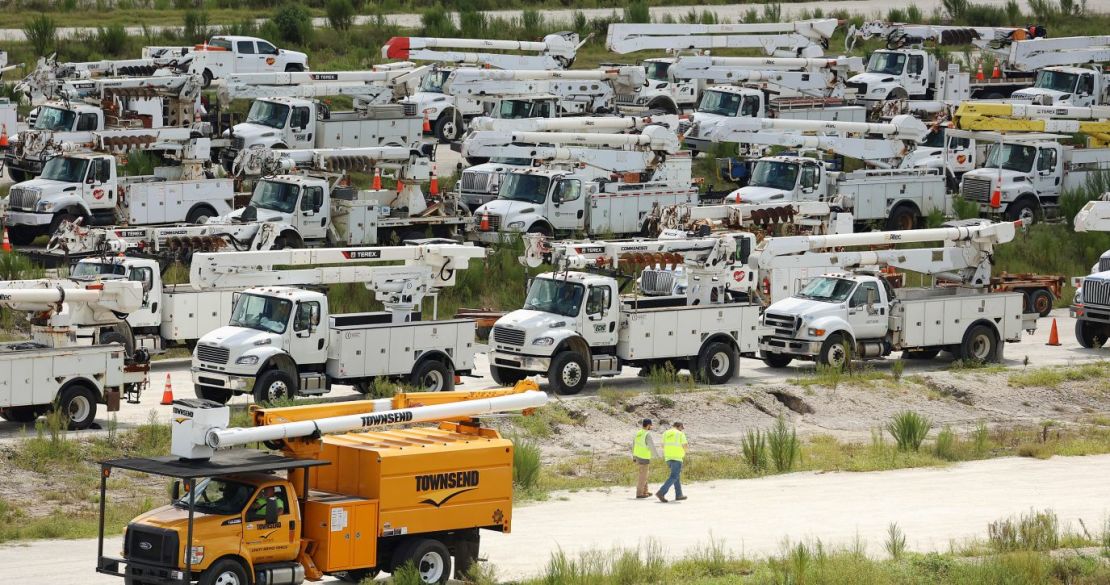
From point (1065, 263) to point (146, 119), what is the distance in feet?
76.6

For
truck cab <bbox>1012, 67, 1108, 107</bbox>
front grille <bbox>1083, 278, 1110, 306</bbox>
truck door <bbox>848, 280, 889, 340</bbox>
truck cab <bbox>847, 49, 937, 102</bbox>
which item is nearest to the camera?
truck door <bbox>848, 280, 889, 340</bbox>

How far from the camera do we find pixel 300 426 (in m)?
20.8

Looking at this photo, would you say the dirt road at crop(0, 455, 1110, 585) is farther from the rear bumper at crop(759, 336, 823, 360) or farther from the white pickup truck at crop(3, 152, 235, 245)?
the white pickup truck at crop(3, 152, 235, 245)

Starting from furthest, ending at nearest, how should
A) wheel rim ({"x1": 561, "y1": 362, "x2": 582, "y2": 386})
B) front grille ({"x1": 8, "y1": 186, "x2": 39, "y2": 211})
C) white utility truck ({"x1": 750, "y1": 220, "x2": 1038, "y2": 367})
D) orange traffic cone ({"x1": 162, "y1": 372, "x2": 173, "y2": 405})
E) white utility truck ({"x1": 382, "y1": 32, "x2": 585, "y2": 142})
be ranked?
white utility truck ({"x1": 382, "y1": 32, "x2": 585, "y2": 142}) → front grille ({"x1": 8, "y1": 186, "x2": 39, "y2": 211}) → white utility truck ({"x1": 750, "y1": 220, "x2": 1038, "y2": 367}) → wheel rim ({"x1": 561, "y1": 362, "x2": 582, "y2": 386}) → orange traffic cone ({"x1": 162, "y1": 372, "x2": 173, "y2": 405})

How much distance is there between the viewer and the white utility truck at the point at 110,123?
1914 inches

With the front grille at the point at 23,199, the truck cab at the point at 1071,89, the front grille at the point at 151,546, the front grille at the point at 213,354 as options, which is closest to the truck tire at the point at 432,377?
the front grille at the point at 213,354

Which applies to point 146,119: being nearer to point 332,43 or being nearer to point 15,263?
point 15,263

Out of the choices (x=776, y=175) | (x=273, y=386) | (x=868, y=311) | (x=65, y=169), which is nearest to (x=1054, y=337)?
(x=868, y=311)

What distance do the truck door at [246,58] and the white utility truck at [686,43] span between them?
1097 cm

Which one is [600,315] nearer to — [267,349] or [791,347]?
[791,347]

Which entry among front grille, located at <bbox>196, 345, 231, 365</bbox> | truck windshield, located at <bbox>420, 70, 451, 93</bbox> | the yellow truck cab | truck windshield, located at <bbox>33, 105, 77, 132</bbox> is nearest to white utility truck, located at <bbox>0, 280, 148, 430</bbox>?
front grille, located at <bbox>196, 345, 231, 365</bbox>

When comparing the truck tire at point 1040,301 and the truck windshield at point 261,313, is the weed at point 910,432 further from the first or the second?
the truck tire at point 1040,301

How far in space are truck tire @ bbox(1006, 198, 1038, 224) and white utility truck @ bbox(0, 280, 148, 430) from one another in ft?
86.7

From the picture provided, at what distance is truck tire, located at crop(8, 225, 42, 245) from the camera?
1793 inches
